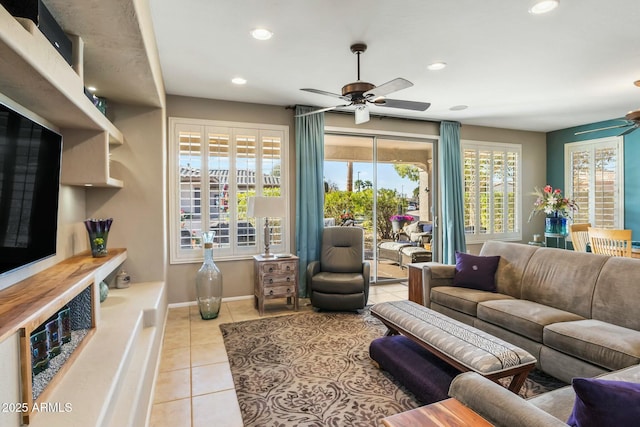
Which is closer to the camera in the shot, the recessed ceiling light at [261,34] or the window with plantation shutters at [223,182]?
the recessed ceiling light at [261,34]

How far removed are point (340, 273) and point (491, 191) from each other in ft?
12.3

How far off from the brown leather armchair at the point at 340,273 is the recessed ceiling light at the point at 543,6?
2.97 metres

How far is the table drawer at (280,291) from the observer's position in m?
4.18

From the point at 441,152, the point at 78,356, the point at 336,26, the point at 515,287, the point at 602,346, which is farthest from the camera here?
the point at 441,152

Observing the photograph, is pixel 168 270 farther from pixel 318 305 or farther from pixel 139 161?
pixel 318 305

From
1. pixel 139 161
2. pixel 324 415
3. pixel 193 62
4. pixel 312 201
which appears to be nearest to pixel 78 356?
pixel 324 415

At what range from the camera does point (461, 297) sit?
3340 millimetres

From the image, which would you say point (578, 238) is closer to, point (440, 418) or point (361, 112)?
point (361, 112)

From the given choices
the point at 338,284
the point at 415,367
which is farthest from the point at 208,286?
the point at 415,367

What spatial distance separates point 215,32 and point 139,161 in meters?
1.56

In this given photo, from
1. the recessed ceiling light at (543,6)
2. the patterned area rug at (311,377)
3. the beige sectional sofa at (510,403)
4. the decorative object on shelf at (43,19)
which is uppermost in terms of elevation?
the recessed ceiling light at (543,6)

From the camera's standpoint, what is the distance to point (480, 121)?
6.07m

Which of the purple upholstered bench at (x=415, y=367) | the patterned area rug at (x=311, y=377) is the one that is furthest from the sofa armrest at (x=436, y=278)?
the purple upholstered bench at (x=415, y=367)

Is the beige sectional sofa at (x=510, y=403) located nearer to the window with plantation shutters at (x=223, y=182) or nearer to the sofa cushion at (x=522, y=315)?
the sofa cushion at (x=522, y=315)
